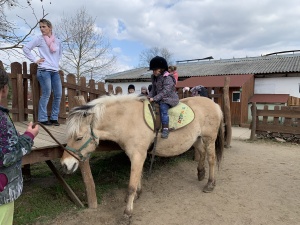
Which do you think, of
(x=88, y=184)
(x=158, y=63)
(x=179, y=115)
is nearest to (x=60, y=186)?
(x=88, y=184)

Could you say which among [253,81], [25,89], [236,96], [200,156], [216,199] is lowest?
[216,199]

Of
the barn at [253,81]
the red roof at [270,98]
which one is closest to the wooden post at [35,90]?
the barn at [253,81]

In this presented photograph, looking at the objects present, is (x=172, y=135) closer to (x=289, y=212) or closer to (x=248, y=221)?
(x=248, y=221)

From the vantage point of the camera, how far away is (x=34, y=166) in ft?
20.8

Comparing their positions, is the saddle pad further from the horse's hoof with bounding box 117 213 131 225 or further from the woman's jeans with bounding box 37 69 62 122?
the woman's jeans with bounding box 37 69 62 122

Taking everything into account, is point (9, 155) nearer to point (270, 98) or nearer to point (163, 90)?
point (163, 90)

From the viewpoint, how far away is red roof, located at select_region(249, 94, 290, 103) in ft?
57.3

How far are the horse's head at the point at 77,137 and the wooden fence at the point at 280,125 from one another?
26.4ft

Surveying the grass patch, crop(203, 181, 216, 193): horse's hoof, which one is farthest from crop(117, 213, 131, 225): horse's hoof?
crop(203, 181, 216, 193): horse's hoof

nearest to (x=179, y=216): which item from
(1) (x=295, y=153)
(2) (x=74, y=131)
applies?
(2) (x=74, y=131)

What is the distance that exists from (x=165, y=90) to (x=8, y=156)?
2.46 metres

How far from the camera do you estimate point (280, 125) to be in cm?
923

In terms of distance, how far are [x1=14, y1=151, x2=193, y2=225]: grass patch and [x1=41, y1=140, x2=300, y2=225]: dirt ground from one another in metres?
0.27

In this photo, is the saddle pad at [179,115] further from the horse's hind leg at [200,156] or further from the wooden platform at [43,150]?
Answer: the wooden platform at [43,150]
